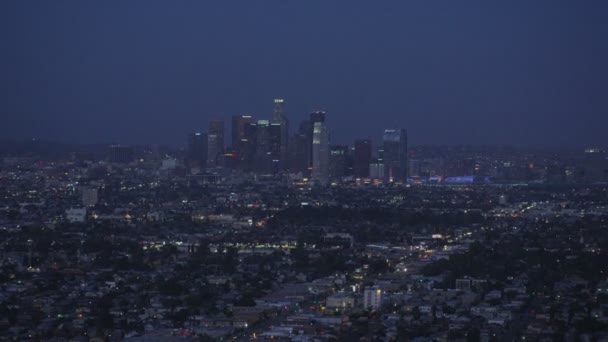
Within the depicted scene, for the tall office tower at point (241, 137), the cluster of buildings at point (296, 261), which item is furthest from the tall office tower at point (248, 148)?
the cluster of buildings at point (296, 261)

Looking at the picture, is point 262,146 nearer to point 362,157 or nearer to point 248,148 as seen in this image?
point 248,148

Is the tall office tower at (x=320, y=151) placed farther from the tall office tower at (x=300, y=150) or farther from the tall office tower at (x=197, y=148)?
the tall office tower at (x=197, y=148)

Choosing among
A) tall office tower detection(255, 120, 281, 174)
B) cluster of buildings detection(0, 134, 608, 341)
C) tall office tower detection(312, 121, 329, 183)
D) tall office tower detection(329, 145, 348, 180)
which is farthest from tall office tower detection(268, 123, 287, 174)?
cluster of buildings detection(0, 134, 608, 341)

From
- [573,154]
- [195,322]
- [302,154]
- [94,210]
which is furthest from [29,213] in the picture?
[573,154]

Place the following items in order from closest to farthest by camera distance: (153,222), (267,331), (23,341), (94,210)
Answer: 1. (23,341)
2. (267,331)
3. (153,222)
4. (94,210)

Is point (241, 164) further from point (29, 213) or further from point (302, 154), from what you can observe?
point (29, 213)
